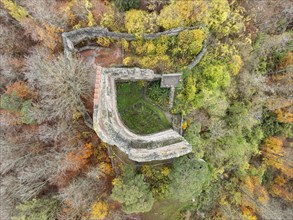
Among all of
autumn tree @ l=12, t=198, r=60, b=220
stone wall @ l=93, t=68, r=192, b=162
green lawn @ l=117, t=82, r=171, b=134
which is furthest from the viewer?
green lawn @ l=117, t=82, r=171, b=134

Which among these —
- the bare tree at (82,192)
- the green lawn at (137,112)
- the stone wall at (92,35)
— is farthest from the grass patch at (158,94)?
the bare tree at (82,192)

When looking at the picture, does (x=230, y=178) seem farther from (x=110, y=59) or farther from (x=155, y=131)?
(x=110, y=59)

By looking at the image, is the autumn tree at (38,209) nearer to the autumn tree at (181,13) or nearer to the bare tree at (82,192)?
the bare tree at (82,192)

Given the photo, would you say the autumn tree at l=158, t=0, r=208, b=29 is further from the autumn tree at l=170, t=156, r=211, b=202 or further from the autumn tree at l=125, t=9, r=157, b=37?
the autumn tree at l=170, t=156, r=211, b=202

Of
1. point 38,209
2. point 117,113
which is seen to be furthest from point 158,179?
point 38,209

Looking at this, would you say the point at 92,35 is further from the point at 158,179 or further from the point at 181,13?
the point at 158,179

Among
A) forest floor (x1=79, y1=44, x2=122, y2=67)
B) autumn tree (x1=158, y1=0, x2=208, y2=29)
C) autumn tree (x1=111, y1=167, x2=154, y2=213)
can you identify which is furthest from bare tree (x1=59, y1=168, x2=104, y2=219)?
autumn tree (x1=158, y1=0, x2=208, y2=29)
